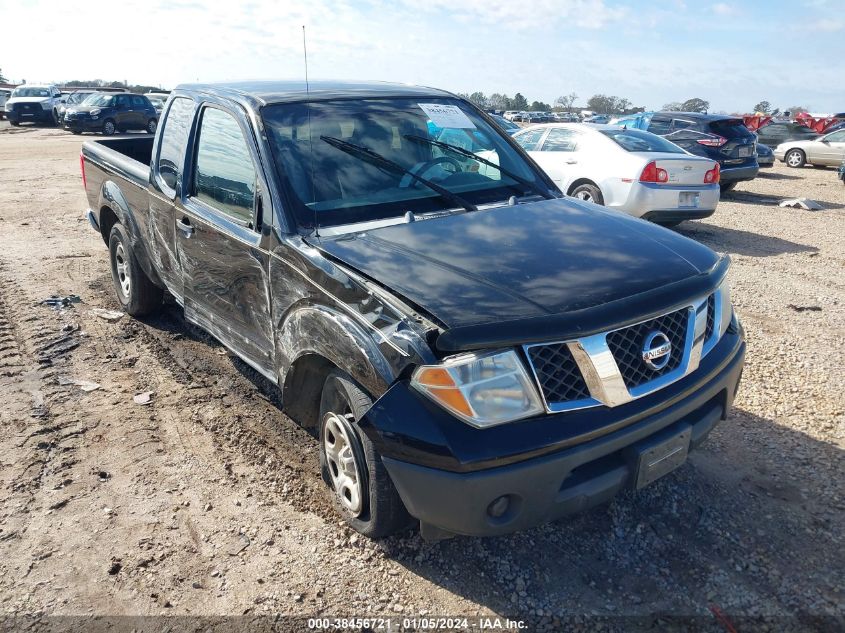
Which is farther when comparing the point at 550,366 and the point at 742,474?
the point at 742,474

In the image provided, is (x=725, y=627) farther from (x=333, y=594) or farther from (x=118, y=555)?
(x=118, y=555)

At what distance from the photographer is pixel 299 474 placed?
11.3 feet

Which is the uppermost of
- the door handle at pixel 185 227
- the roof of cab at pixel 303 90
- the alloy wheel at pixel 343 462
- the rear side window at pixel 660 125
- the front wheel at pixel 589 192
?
the roof of cab at pixel 303 90

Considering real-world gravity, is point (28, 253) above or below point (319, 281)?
below

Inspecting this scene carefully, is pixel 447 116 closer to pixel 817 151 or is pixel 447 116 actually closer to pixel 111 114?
pixel 817 151

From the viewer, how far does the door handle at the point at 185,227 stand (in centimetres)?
394

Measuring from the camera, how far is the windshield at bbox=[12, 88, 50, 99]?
1298 inches

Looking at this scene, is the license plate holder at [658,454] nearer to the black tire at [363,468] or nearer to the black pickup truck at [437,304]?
the black pickup truck at [437,304]

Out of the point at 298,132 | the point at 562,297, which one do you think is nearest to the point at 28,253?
the point at 298,132

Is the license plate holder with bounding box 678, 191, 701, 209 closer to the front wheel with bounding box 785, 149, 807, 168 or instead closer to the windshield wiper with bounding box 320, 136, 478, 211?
the windshield wiper with bounding box 320, 136, 478, 211

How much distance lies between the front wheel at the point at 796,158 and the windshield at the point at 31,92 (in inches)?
1336

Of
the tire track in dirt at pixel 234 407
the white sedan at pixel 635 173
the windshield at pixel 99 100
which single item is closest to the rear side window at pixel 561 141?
the white sedan at pixel 635 173

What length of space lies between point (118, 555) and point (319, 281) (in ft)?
5.00

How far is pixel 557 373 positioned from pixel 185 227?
2.69 metres
